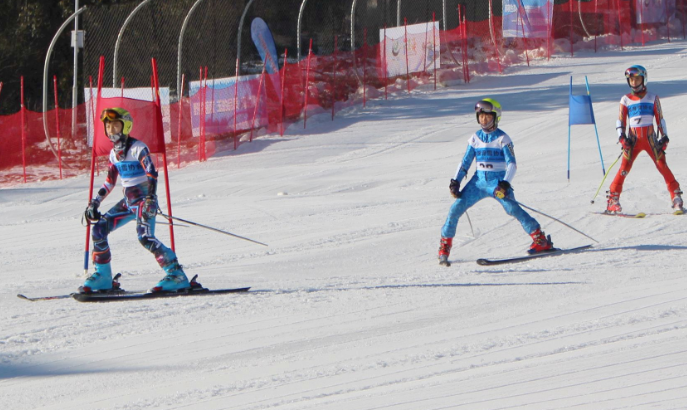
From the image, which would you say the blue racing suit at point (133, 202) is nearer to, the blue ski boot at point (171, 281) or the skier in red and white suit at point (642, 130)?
the blue ski boot at point (171, 281)

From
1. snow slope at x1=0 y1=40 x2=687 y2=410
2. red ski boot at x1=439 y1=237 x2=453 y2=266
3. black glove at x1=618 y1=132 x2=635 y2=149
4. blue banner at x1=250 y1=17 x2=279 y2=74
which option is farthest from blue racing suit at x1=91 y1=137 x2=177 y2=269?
blue banner at x1=250 y1=17 x2=279 y2=74

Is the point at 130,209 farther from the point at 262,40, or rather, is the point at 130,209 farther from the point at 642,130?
the point at 262,40

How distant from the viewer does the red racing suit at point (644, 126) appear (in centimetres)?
1016

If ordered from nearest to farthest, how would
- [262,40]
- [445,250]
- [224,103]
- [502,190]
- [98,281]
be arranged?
[98,281] → [502,190] → [445,250] → [224,103] → [262,40]

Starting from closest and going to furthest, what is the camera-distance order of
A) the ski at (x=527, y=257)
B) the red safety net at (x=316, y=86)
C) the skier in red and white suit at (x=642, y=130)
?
the ski at (x=527, y=257) < the skier in red and white suit at (x=642, y=130) < the red safety net at (x=316, y=86)

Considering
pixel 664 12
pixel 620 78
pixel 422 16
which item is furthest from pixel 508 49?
pixel 664 12

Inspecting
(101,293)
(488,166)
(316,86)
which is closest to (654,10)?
(316,86)

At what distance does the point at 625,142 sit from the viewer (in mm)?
10227

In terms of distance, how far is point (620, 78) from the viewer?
22719 mm

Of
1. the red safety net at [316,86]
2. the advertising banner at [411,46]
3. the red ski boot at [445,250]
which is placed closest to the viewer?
the red ski boot at [445,250]

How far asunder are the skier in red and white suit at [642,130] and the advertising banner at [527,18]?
52.1 feet

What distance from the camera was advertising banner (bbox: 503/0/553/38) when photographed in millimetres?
25688

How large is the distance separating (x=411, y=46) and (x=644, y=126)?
13070 millimetres

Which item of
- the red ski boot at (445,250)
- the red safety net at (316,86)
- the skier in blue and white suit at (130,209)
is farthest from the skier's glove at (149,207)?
the red safety net at (316,86)
